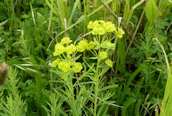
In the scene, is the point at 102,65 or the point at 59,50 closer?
the point at 59,50

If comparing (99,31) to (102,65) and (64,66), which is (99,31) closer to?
(64,66)

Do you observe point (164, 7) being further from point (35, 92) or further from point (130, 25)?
point (35, 92)

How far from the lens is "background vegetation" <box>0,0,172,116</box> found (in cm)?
154

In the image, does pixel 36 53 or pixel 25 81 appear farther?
pixel 36 53

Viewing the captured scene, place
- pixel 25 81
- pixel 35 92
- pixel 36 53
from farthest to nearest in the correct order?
pixel 36 53 → pixel 25 81 → pixel 35 92

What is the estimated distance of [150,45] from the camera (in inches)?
66.0

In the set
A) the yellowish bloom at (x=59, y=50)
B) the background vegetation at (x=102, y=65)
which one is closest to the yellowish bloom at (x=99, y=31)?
the yellowish bloom at (x=59, y=50)

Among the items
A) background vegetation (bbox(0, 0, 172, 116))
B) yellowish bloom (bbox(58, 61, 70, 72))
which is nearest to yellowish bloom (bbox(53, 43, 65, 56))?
yellowish bloom (bbox(58, 61, 70, 72))

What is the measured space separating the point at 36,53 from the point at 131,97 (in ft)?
1.87

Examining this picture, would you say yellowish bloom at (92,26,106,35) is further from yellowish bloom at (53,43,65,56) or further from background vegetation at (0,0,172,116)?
background vegetation at (0,0,172,116)

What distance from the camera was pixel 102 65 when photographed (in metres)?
1.59

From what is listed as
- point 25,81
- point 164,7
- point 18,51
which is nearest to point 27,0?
point 18,51

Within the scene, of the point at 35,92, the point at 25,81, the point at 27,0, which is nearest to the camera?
the point at 35,92

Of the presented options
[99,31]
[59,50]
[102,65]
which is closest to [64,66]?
[59,50]
